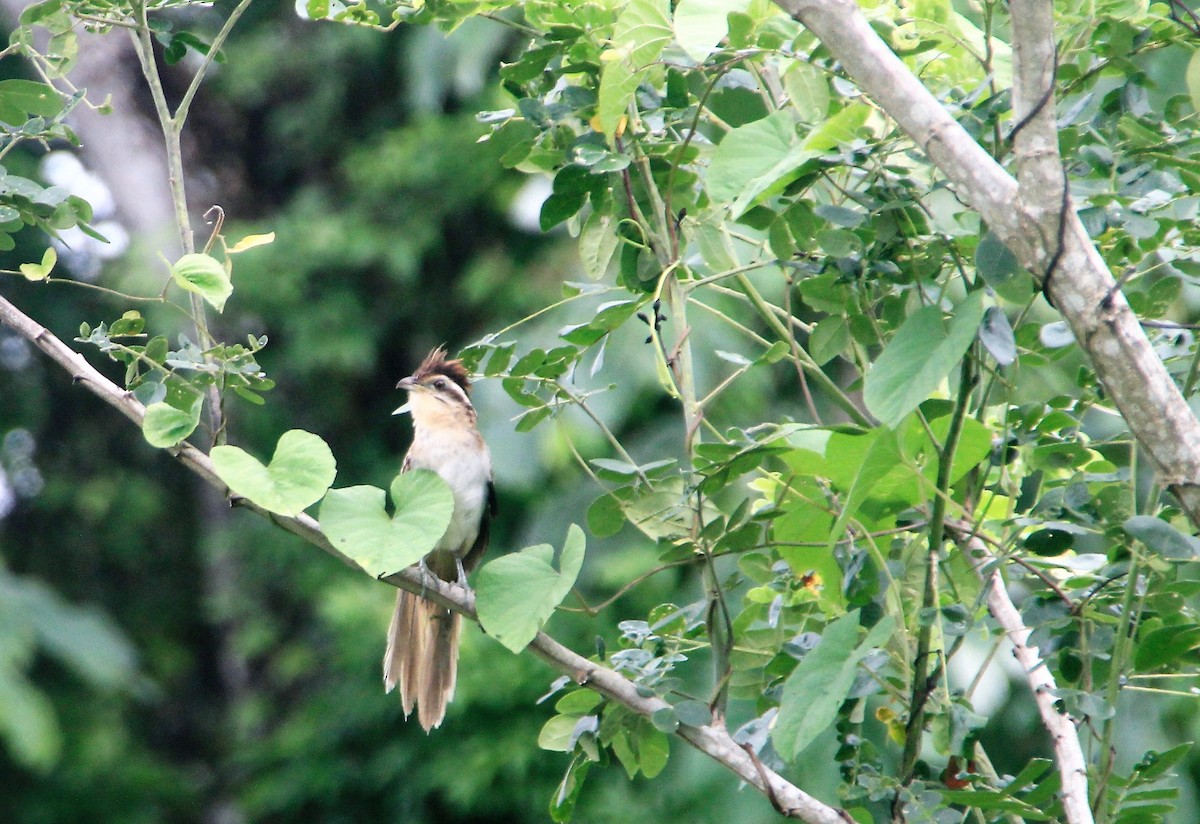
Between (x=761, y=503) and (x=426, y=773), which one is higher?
(x=761, y=503)

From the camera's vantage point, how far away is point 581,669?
184 centimetres

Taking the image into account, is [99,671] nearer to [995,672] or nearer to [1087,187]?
[995,672]

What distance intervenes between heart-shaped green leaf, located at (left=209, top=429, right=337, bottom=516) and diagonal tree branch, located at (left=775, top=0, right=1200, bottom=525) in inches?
36.2

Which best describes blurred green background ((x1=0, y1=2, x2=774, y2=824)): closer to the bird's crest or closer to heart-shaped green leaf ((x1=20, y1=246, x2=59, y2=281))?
the bird's crest

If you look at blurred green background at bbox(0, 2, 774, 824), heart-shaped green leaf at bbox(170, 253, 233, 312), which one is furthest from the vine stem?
blurred green background at bbox(0, 2, 774, 824)

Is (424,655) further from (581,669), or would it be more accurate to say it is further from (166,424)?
(166,424)

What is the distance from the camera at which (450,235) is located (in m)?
9.45

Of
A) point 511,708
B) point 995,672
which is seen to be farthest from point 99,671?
point 995,672

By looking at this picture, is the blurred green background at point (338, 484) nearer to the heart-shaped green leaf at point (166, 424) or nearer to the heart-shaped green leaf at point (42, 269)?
the heart-shaped green leaf at point (42, 269)

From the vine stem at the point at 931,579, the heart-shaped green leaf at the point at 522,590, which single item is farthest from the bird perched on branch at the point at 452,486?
the vine stem at the point at 931,579

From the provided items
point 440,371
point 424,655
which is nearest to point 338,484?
point 440,371

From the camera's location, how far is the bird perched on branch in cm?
339

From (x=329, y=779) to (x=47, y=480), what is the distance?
154 inches

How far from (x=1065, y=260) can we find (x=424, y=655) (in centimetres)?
234
